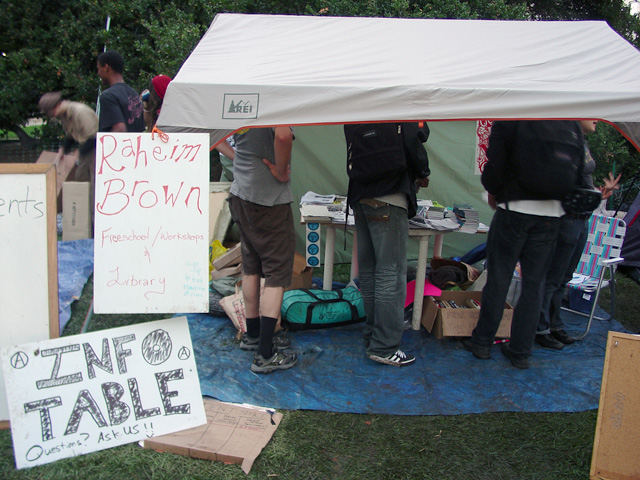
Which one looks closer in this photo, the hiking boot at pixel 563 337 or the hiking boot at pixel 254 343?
the hiking boot at pixel 254 343

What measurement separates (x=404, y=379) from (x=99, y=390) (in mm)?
1751

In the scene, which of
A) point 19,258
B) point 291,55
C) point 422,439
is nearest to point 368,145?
point 291,55

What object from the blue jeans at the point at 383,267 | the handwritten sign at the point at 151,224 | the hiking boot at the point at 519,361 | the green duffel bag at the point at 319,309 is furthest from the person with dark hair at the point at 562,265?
the handwritten sign at the point at 151,224

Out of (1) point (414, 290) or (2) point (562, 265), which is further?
(1) point (414, 290)

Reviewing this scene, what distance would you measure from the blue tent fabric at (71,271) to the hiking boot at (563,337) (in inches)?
143

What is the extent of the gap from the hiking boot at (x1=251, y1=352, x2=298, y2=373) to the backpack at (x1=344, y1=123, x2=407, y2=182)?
122 cm

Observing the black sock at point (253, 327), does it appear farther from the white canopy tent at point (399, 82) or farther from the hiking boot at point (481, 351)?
the hiking boot at point (481, 351)

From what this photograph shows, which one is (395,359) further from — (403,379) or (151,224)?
(151,224)

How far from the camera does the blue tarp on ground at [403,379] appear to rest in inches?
110

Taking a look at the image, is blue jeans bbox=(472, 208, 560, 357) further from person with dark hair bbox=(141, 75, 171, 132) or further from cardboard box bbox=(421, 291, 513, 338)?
person with dark hair bbox=(141, 75, 171, 132)

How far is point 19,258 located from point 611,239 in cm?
387

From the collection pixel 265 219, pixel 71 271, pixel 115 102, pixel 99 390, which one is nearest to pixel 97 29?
pixel 115 102

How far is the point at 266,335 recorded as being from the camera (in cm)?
295

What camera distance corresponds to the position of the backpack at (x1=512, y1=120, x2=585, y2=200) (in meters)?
2.80
